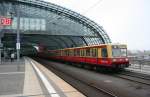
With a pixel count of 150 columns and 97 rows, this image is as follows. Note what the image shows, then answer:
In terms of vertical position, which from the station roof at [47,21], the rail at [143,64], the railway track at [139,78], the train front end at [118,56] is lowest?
the railway track at [139,78]

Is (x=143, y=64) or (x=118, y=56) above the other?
(x=118, y=56)

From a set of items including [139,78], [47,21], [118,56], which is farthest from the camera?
[47,21]

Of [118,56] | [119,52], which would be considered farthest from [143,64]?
[118,56]

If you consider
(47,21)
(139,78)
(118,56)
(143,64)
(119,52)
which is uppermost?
(47,21)

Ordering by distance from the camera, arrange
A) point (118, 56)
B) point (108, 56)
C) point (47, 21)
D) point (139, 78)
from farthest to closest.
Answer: point (47, 21)
point (118, 56)
point (108, 56)
point (139, 78)

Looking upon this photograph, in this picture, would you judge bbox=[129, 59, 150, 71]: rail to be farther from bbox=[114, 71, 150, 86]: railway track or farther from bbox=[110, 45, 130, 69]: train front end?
bbox=[114, 71, 150, 86]: railway track

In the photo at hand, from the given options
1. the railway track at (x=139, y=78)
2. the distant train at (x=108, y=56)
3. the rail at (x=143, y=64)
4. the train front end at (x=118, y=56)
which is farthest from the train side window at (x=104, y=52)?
the railway track at (x=139, y=78)

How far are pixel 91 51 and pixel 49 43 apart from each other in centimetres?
6794

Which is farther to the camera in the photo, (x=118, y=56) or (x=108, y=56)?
(x=118, y=56)

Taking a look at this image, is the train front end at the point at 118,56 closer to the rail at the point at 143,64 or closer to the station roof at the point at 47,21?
the rail at the point at 143,64

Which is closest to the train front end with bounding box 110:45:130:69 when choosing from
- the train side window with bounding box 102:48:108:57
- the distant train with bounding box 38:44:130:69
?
the distant train with bounding box 38:44:130:69

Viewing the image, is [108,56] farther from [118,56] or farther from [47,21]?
[47,21]

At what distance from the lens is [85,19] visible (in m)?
72.4

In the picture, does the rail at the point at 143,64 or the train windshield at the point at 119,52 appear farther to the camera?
the rail at the point at 143,64
